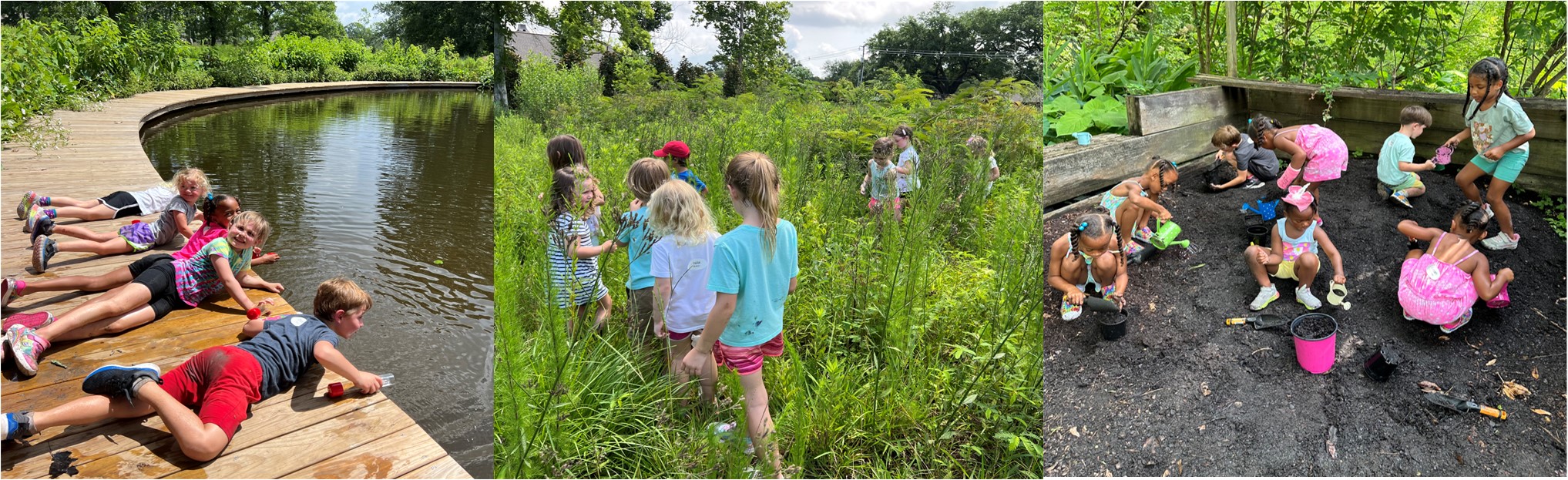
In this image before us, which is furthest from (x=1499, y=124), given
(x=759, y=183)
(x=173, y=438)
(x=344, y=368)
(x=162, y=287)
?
(x=162, y=287)

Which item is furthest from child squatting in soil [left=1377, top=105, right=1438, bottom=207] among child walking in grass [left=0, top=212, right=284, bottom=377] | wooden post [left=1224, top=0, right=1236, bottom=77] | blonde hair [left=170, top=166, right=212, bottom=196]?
blonde hair [left=170, top=166, right=212, bottom=196]

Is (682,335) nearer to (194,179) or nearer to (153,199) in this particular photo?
(194,179)

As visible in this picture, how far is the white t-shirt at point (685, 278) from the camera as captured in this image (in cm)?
250

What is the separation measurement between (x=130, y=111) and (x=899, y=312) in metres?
13.7

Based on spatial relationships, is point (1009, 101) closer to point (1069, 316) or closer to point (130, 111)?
point (1069, 316)

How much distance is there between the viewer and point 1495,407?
2557 mm

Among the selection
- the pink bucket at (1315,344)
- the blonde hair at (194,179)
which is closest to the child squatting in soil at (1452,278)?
the pink bucket at (1315,344)

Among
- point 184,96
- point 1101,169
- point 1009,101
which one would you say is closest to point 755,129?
point 1009,101

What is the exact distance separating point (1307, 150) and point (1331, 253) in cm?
57

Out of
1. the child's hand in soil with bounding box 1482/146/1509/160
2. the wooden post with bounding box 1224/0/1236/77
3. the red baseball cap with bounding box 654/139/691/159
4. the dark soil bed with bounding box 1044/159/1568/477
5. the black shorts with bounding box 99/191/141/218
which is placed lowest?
the dark soil bed with bounding box 1044/159/1568/477

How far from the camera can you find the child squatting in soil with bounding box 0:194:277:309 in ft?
12.7

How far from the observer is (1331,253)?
3.08 metres

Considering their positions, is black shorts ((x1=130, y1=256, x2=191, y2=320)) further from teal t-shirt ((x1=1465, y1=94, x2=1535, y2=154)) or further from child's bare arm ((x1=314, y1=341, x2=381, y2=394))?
teal t-shirt ((x1=1465, y1=94, x2=1535, y2=154))

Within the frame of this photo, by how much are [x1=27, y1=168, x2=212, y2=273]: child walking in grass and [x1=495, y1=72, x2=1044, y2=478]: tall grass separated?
2.25 meters
